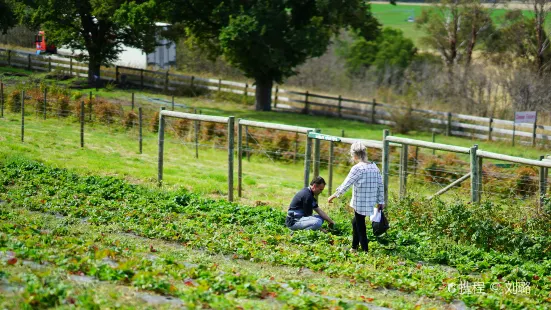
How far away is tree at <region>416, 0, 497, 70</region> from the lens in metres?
50.7

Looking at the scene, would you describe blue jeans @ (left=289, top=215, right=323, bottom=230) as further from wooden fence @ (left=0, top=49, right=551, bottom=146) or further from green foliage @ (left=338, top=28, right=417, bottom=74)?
green foliage @ (left=338, top=28, right=417, bottom=74)

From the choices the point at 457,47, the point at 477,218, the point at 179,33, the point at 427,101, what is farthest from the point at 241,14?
the point at 477,218

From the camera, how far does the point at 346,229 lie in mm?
13664

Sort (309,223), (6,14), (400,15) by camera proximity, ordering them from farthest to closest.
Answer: (400,15) → (6,14) → (309,223)

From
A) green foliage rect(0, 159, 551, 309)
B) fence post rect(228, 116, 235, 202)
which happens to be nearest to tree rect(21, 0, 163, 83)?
fence post rect(228, 116, 235, 202)

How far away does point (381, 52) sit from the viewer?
57656 mm

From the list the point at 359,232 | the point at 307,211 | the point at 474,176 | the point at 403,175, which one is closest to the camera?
the point at 359,232

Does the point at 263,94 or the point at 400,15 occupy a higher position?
the point at 400,15

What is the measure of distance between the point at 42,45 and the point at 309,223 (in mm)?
33746

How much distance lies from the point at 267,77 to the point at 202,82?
524 cm

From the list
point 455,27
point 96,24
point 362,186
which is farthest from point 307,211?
point 455,27

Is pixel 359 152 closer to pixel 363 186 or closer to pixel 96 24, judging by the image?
pixel 363 186

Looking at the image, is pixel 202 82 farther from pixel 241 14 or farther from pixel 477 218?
pixel 477 218

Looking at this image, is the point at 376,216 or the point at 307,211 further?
the point at 307,211
